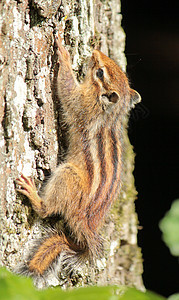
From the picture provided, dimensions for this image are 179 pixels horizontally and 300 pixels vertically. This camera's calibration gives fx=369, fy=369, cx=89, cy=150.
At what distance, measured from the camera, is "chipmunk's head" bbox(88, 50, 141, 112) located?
8.14 feet

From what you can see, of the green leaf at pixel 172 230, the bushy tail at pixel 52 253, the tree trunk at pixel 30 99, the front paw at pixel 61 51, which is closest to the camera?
the green leaf at pixel 172 230

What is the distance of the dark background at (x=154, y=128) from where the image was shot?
353 cm

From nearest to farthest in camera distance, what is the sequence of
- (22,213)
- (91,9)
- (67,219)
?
(22,213), (67,219), (91,9)

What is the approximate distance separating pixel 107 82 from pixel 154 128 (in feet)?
4.27

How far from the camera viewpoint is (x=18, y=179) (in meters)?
1.93

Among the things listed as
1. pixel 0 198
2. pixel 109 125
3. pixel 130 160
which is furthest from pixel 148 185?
pixel 0 198

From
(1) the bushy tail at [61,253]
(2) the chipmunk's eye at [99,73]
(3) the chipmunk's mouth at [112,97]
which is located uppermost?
(2) the chipmunk's eye at [99,73]

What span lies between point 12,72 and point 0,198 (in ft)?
2.09

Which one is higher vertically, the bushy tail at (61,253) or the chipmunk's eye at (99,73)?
the chipmunk's eye at (99,73)

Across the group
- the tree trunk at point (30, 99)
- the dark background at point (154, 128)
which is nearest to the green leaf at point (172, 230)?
the tree trunk at point (30, 99)

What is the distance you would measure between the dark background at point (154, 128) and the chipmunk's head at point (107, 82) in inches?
36.6

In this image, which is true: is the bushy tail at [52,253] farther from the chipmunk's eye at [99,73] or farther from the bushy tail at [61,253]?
the chipmunk's eye at [99,73]

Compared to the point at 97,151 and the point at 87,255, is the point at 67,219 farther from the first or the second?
the point at 97,151

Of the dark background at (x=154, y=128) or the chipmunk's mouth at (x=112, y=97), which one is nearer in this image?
the chipmunk's mouth at (x=112, y=97)
